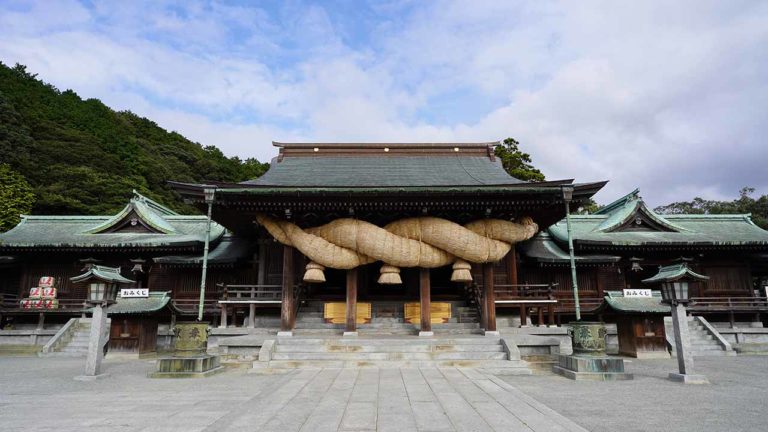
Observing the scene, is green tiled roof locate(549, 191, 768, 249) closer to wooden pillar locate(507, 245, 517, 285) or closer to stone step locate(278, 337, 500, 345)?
wooden pillar locate(507, 245, 517, 285)

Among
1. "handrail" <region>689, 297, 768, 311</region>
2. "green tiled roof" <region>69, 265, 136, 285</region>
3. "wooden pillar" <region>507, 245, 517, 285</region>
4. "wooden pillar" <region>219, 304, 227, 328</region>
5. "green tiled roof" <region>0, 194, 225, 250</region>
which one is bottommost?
"wooden pillar" <region>219, 304, 227, 328</region>

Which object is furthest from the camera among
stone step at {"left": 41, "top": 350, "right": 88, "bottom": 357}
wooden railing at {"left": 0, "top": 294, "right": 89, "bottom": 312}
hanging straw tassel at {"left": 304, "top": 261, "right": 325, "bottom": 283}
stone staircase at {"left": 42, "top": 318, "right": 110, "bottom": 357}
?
wooden railing at {"left": 0, "top": 294, "right": 89, "bottom": 312}

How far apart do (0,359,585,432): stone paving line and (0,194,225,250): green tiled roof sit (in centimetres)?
949

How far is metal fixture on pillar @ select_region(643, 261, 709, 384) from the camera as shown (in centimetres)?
831

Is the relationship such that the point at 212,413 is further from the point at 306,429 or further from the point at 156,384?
the point at 156,384

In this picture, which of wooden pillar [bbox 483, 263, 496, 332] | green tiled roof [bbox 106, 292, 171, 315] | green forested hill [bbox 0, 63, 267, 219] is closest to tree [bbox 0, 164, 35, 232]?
green forested hill [bbox 0, 63, 267, 219]

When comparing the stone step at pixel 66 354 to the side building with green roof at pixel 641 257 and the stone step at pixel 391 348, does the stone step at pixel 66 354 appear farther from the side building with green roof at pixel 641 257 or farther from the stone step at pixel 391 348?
the side building with green roof at pixel 641 257

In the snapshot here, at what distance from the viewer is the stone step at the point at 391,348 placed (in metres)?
10.4

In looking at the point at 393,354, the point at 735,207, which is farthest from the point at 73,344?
the point at 735,207

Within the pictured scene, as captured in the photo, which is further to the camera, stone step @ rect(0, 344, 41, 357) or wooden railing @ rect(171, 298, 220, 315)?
wooden railing @ rect(171, 298, 220, 315)

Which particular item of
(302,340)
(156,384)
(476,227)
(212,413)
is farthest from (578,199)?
(156,384)

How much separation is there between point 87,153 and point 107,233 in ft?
124

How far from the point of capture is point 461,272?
38.7 feet

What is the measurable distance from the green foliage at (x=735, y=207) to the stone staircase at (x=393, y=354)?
45.9 meters
